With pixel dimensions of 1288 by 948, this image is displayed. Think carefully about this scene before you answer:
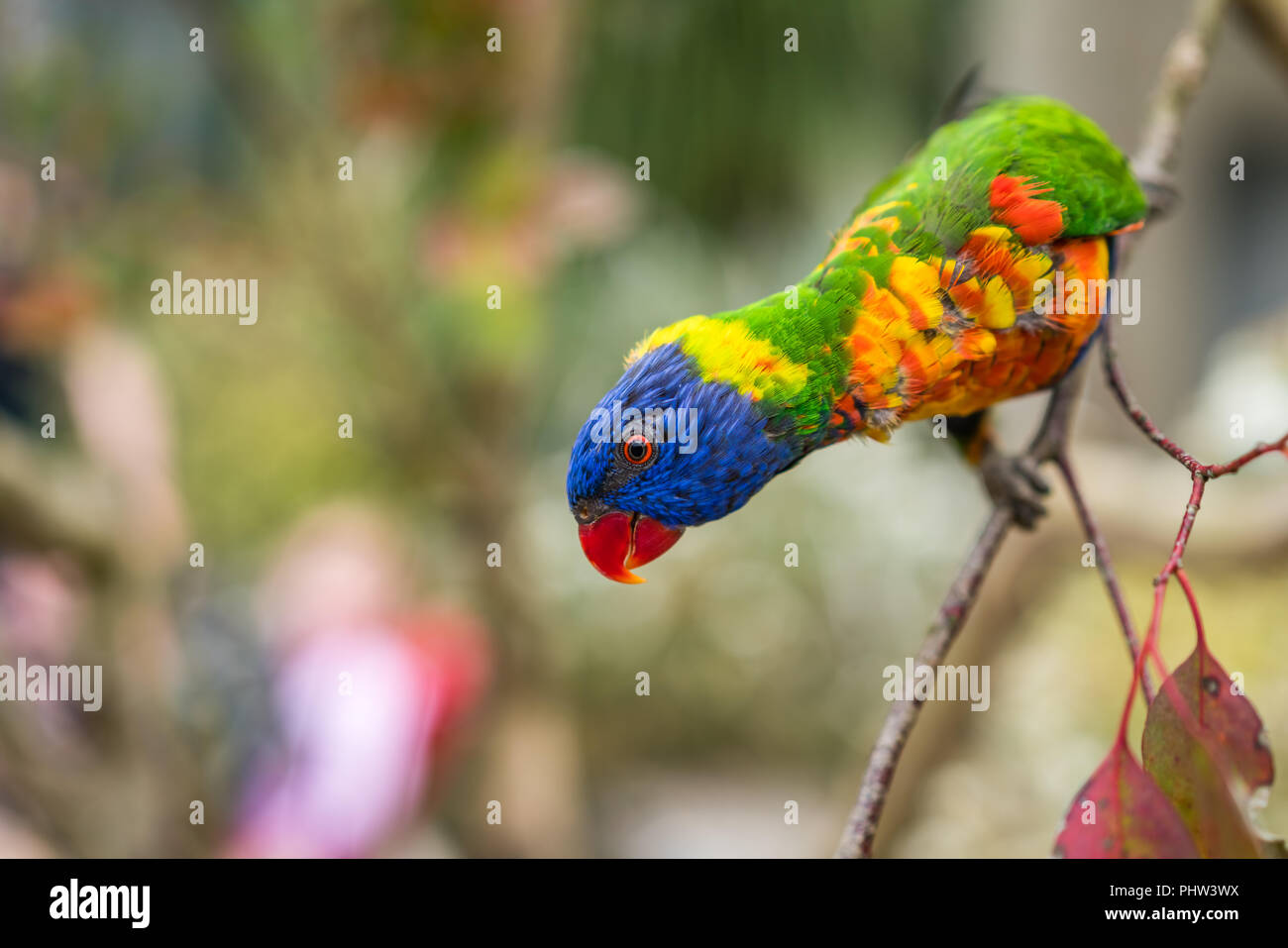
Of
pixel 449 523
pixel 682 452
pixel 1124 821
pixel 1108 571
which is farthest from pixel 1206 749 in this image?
pixel 449 523

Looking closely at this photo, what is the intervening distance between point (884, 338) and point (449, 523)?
1227mm

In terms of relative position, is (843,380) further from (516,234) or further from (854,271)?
(516,234)

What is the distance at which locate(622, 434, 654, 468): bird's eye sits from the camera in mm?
464

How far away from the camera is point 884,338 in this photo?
0.51m

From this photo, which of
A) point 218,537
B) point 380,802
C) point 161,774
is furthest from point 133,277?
point 218,537

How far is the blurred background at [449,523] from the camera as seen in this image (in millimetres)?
1188

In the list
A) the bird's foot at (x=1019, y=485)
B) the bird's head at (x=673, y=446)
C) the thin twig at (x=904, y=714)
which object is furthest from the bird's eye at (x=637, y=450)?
the bird's foot at (x=1019, y=485)

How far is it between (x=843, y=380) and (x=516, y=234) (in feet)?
2.62

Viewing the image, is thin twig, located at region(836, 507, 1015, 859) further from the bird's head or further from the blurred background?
the blurred background

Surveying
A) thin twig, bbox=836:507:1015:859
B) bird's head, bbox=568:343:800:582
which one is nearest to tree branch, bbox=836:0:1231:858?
thin twig, bbox=836:507:1015:859

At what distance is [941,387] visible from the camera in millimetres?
540

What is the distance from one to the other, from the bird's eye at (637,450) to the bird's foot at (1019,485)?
0.33 m

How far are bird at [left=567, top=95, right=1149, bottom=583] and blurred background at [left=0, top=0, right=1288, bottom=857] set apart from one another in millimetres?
288

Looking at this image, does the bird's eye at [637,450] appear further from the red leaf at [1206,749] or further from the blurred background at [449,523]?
the blurred background at [449,523]
